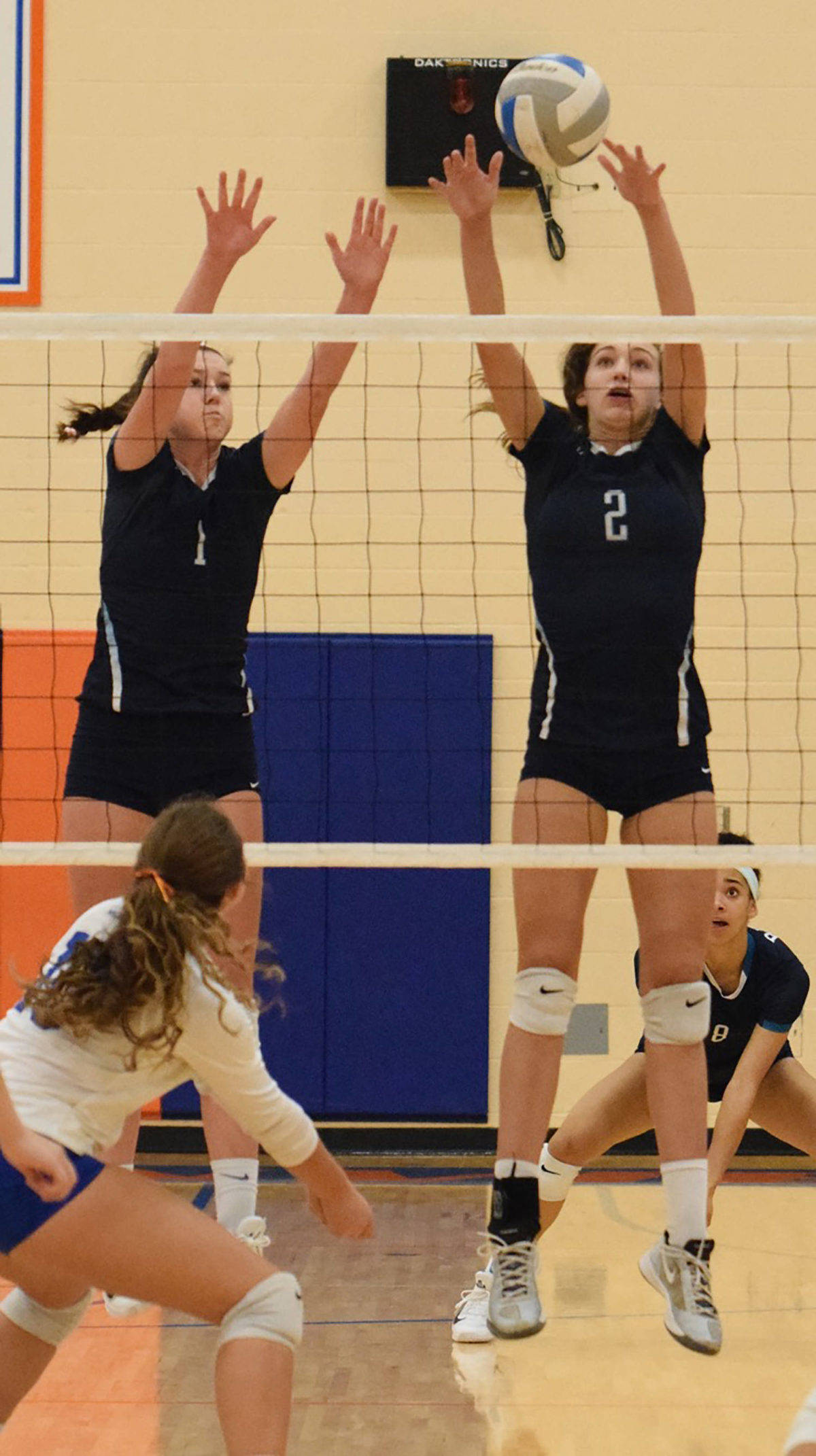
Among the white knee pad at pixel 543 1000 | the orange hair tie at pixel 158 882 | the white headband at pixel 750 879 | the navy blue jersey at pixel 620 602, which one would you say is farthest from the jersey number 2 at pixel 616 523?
the white headband at pixel 750 879

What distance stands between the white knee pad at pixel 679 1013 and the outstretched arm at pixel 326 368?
4.86 ft

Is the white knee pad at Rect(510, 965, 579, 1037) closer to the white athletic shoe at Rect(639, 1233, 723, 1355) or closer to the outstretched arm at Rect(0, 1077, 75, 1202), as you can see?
the white athletic shoe at Rect(639, 1233, 723, 1355)

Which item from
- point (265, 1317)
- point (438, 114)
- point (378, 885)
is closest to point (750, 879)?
point (378, 885)

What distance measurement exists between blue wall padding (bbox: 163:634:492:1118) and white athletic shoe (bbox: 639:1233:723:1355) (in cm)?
327

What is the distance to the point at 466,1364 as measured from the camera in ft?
14.7

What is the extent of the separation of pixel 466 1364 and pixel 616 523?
7.43ft

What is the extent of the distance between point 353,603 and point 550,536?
11.2 ft

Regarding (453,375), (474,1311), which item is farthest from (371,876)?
(474,1311)

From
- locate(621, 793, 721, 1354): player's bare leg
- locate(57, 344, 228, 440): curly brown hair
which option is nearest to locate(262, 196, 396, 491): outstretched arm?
locate(57, 344, 228, 440): curly brown hair

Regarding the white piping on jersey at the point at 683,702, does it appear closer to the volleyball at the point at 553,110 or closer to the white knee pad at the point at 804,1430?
the volleyball at the point at 553,110

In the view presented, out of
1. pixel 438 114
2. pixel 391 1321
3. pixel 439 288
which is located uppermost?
pixel 438 114

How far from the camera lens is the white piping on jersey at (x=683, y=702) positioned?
373cm

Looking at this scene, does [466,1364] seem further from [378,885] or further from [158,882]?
[378,885]

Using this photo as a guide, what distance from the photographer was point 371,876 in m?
7.08
